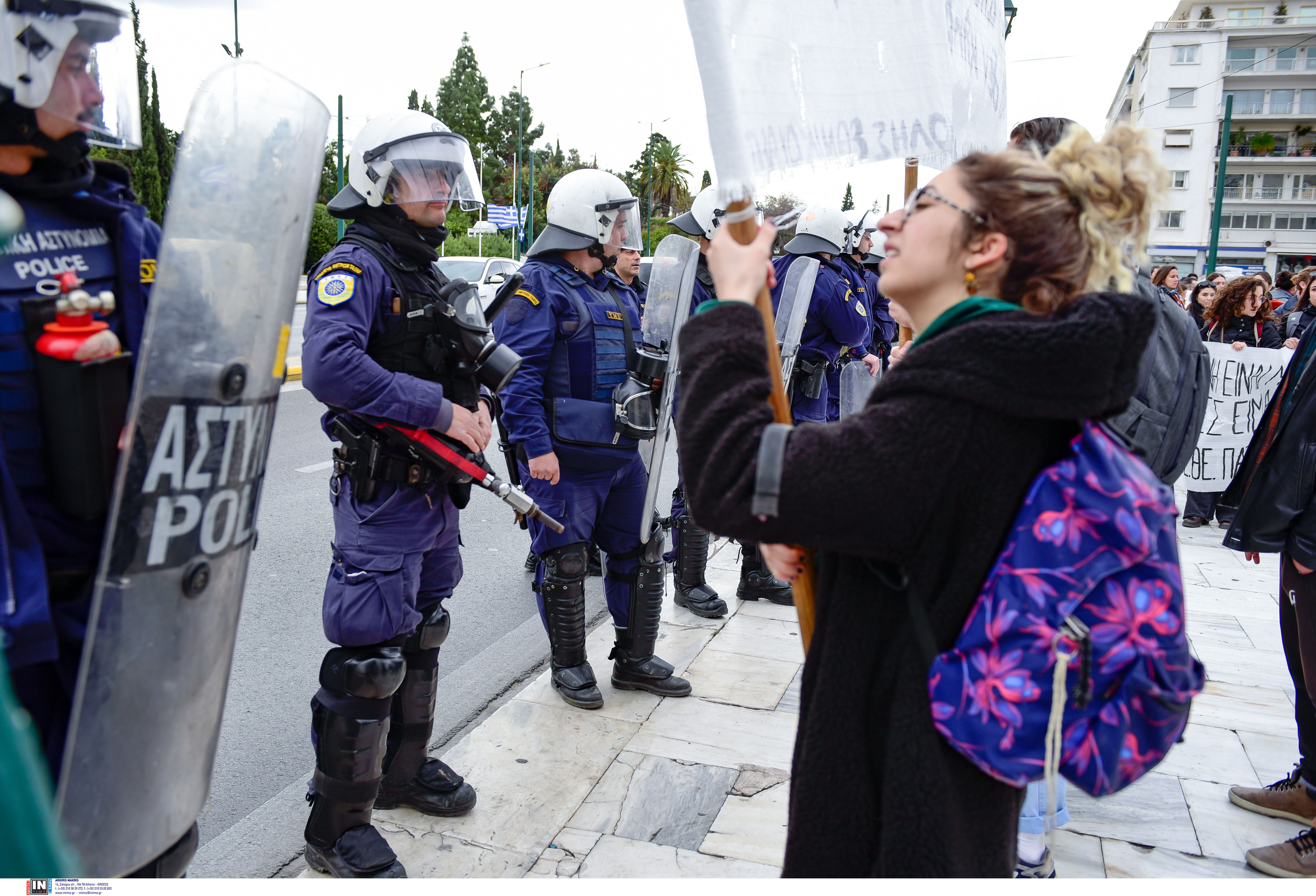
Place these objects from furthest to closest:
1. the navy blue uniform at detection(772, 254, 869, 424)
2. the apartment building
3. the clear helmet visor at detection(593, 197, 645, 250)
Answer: the apartment building
the navy blue uniform at detection(772, 254, 869, 424)
the clear helmet visor at detection(593, 197, 645, 250)

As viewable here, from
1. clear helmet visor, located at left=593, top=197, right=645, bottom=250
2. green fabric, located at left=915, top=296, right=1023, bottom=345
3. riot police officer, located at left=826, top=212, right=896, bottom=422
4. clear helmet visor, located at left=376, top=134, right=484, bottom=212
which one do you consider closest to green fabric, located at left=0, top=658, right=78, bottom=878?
green fabric, located at left=915, top=296, right=1023, bottom=345

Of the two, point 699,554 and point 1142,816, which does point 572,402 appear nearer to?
point 699,554

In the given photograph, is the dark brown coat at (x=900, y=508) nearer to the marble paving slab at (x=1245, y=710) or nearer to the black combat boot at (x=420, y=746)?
the black combat boot at (x=420, y=746)

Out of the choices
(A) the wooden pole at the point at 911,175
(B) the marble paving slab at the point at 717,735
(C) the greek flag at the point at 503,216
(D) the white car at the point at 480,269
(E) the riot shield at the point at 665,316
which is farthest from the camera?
(C) the greek flag at the point at 503,216

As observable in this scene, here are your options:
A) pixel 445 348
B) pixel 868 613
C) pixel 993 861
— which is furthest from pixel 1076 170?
pixel 445 348

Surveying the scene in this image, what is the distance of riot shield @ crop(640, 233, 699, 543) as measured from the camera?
3.42 m

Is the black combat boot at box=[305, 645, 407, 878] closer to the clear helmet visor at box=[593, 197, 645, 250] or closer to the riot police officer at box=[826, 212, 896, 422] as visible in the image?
the clear helmet visor at box=[593, 197, 645, 250]

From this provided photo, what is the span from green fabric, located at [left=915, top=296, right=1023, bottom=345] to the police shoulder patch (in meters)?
1.70

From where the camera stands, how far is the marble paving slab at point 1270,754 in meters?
3.21

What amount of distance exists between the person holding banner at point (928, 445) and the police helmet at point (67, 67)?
1.02 m

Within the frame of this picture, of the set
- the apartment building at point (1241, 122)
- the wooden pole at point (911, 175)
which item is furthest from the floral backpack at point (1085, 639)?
the apartment building at point (1241, 122)

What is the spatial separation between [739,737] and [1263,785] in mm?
1831

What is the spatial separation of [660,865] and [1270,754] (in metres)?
2.44

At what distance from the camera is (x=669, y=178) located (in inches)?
2741
